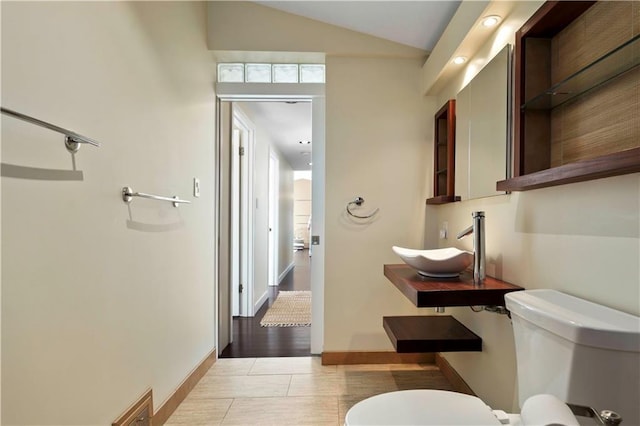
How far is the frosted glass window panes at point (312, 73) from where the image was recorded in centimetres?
235

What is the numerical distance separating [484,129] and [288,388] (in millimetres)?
1899

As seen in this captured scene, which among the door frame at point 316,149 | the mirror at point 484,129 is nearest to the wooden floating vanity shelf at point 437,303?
the mirror at point 484,129

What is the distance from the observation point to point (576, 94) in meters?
1.08

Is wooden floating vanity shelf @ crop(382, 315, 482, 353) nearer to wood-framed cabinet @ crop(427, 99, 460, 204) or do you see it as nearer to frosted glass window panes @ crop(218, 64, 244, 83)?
wood-framed cabinet @ crop(427, 99, 460, 204)

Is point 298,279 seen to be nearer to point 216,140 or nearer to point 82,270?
point 216,140

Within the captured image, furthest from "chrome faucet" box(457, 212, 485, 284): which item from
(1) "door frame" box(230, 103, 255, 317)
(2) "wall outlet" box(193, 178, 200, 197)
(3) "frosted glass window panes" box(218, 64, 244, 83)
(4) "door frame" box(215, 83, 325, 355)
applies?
(1) "door frame" box(230, 103, 255, 317)

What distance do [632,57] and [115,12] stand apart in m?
1.81

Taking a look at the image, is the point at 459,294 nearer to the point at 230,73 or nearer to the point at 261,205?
the point at 230,73

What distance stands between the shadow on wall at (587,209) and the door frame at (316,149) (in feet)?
4.45

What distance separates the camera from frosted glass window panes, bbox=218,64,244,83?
7.72 ft

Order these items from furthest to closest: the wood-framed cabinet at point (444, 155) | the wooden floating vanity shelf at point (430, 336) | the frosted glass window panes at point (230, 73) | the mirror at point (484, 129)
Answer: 1. the frosted glass window panes at point (230, 73)
2. the wood-framed cabinet at point (444, 155)
3. the wooden floating vanity shelf at point (430, 336)
4. the mirror at point (484, 129)

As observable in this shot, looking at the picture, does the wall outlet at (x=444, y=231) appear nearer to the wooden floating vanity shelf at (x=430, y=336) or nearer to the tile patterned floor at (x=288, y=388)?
the wooden floating vanity shelf at (x=430, y=336)

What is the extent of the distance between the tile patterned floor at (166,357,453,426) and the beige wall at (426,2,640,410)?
0.41m

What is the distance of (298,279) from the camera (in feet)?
17.2
